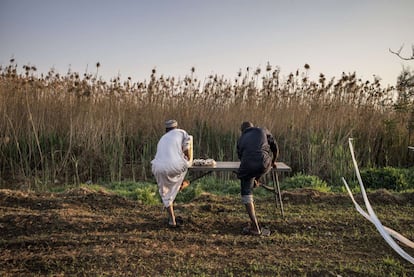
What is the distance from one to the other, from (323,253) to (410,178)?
509 cm

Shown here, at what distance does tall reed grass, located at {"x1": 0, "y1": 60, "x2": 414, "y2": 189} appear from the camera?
8500mm

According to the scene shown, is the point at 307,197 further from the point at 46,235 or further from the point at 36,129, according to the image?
the point at 36,129

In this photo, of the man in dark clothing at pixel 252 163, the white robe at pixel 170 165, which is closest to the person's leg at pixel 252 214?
the man in dark clothing at pixel 252 163

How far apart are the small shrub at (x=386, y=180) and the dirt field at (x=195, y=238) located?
4.24ft

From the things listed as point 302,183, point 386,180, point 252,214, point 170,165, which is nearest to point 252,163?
point 252,214

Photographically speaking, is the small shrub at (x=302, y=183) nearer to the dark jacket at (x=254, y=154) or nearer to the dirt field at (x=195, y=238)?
the dirt field at (x=195, y=238)

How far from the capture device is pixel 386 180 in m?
8.23

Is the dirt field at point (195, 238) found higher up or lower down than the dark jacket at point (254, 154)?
lower down

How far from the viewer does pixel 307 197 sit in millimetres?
6941

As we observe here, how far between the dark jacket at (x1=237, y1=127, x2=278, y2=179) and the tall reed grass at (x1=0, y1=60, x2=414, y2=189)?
3.83 metres

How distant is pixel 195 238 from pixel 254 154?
1204 millimetres

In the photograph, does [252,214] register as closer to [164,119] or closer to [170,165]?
[170,165]

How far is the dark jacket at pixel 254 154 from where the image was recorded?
4.98 metres

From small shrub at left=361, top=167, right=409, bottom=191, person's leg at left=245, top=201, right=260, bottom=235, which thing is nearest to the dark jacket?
person's leg at left=245, top=201, right=260, bottom=235
